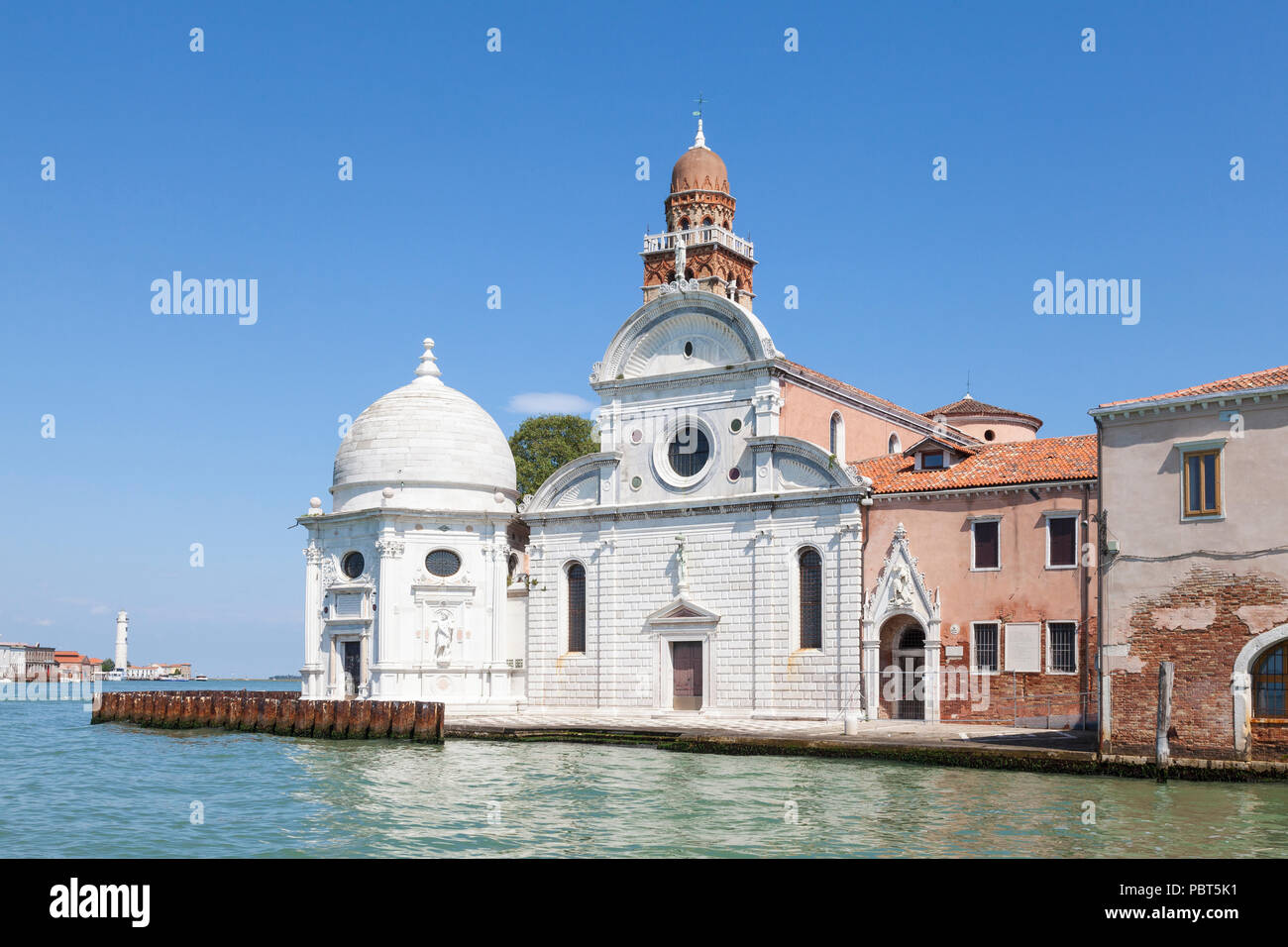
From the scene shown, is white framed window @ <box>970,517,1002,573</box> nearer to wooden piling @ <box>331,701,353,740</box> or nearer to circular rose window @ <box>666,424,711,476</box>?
circular rose window @ <box>666,424,711,476</box>

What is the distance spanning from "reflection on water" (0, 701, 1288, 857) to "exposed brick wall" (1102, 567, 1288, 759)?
46.2 inches

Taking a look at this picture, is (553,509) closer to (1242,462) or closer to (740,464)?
(740,464)

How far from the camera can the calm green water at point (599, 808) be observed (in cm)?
1538

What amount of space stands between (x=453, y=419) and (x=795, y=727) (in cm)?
1626

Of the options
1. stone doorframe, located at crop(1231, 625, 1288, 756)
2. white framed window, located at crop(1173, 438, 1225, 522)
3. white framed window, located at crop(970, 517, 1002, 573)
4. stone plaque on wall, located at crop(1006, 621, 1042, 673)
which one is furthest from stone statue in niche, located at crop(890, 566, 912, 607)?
stone doorframe, located at crop(1231, 625, 1288, 756)

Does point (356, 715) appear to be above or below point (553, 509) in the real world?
below

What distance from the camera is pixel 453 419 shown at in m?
41.7

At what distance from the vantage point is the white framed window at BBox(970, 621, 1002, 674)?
30.6 meters

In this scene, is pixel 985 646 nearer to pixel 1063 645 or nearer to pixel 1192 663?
pixel 1063 645

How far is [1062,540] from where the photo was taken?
1175 inches

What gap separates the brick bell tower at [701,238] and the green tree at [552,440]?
1111cm

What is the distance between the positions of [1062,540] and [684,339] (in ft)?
38.9
